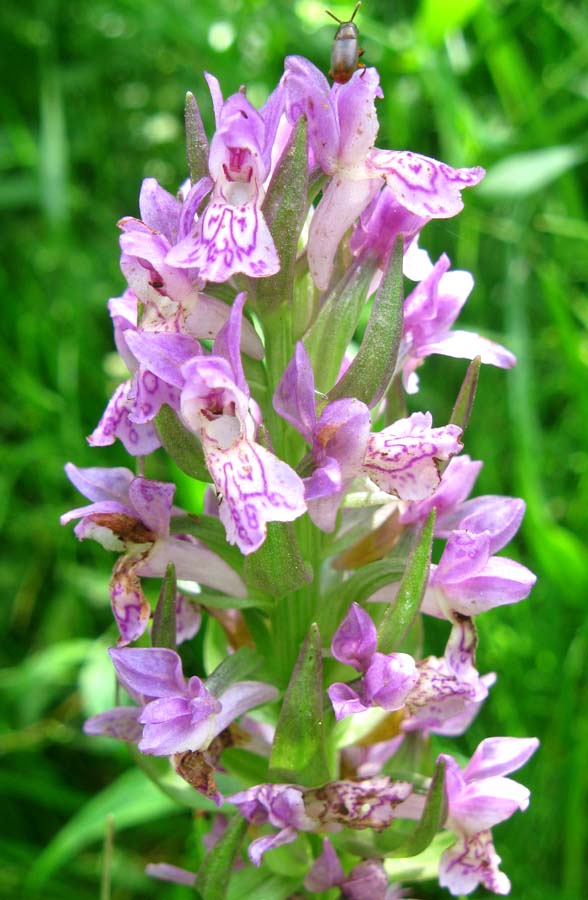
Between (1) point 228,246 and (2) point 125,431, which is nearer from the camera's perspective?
(1) point 228,246

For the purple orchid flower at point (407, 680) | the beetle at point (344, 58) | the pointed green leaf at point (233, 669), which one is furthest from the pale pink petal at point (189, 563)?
the beetle at point (344, 58)

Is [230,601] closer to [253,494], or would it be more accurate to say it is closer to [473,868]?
[253,494]

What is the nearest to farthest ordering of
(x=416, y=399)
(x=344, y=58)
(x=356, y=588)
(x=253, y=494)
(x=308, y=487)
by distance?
(x=253, y=494)
(x=308, y=487)
(x=344, y=58)
(x=356, y=588)
(x=416, y=399)

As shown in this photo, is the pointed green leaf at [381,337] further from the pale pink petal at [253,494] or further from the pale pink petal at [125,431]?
the pale pink petal at [125,431]

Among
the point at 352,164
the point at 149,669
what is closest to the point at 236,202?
the point at 352,164

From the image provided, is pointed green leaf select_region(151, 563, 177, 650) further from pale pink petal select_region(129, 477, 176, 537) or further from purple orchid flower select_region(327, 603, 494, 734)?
purple orchid flower select_region(327, 603, 494, 734)

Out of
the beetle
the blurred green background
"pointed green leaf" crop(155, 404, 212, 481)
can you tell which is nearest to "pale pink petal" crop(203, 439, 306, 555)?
"pointed green leaf" crop(155, 404, 212, 481)

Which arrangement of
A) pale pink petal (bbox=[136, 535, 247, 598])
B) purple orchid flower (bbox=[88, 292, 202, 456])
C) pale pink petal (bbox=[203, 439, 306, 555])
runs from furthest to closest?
pale pink petal (bbox=[136, 535, 247, 598])
purple orchid flower (bbox=[88, 292, 202, 456])
pale pink petal (bbox=[203, 439, 306, 555])
